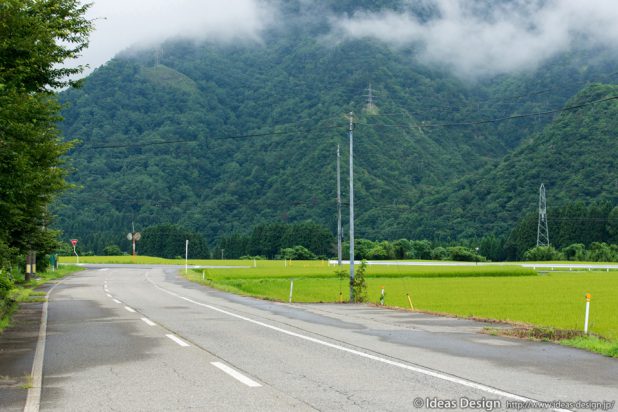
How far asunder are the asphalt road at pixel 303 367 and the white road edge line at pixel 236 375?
2 centimetres

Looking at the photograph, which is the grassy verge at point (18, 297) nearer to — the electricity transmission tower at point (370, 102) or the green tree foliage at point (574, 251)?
the green tree foliage at point (574, 251)

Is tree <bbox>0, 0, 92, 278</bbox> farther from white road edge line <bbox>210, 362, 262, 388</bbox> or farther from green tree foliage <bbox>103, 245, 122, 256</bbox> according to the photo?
green tree foliage <bbox>103, 245, 122, 256</bbox>

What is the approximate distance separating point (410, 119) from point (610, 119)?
64.9 meters

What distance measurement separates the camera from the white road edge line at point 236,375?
9094 mm

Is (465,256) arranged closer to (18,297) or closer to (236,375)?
(18,297)

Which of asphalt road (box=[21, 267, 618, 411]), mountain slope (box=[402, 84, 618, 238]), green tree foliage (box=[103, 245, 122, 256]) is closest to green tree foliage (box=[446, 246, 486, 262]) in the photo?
mountain slope (box=[402, 84, 618, 238])

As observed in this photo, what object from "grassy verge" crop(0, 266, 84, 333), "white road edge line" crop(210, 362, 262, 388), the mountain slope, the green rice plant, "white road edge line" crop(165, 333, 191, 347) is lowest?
the green rice plant

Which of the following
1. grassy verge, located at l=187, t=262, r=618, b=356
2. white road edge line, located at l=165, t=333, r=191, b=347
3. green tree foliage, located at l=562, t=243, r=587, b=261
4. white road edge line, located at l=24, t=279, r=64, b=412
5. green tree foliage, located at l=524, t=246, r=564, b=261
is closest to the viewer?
white road edge line, located at l=24, t=279, r=64, b=412

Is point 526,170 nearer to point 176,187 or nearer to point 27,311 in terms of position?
point 176,187

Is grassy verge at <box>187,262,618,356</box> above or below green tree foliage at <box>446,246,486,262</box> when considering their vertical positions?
below

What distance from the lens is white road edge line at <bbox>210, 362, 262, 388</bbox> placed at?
9094 millimetres

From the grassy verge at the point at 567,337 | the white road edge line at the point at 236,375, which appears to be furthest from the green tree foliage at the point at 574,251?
the white road edge line at the point at 236,375

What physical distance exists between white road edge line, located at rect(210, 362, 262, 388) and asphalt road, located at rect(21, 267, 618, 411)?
2 cm

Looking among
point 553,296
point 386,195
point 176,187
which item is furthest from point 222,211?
point 553,296
